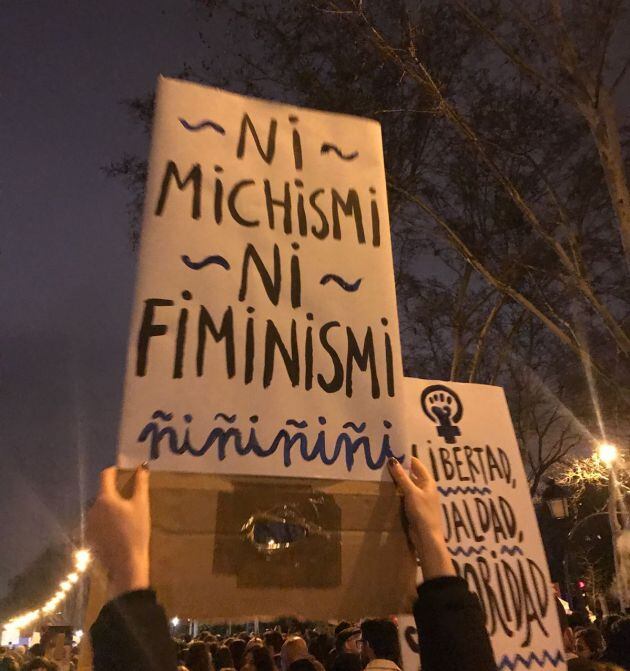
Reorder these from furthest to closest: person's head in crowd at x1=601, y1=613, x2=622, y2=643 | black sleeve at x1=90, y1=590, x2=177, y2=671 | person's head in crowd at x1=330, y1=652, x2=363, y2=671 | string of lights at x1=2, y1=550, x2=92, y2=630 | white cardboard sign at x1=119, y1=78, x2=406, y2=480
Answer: string of lights at x1=2, y1=550, x2=92, y2=630
person's head in crowd at x1=330, y1=652, x2=363, y2=671
person's head in crowd at x1=601, y1=613, x2=622, y2=643
white cardboard sign at x1=119, y1=78, x2=406, y2=480
black sleeve at x1=90, y1=590, x2=177, y2=671

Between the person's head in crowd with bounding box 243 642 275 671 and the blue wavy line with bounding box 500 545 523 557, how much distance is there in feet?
11.7

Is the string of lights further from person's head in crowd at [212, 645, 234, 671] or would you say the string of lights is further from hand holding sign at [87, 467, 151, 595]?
hand holding sign at [87, 467, 151, 595]

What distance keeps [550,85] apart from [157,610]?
27.5ft

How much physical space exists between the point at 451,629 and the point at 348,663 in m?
4.43

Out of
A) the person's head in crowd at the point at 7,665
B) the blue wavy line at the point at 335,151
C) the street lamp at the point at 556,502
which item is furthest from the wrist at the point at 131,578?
the street lamp at the point at 556,502

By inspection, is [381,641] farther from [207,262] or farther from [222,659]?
[222,659]

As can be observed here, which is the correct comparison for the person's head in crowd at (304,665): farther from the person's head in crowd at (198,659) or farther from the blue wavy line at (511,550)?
the blue wavy line at (511,550)

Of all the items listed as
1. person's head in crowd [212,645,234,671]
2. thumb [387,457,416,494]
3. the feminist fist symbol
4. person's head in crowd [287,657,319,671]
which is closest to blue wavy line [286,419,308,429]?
thumb [387,457,416,494]

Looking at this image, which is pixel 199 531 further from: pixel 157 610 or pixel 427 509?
pixel 427 509

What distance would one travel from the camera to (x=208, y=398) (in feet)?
5.14

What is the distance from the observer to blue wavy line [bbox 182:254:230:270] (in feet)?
5.50

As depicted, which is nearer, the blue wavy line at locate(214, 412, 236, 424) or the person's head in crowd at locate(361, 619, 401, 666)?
the blue wavy line at locate(214, 412, 236, 424)

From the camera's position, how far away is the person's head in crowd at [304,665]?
13.8 ft

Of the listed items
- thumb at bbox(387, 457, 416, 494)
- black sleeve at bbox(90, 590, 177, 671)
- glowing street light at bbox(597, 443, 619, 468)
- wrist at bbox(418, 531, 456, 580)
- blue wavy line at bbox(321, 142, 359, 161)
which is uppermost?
glowing street light at bbox(597, 443, 619, 468)
